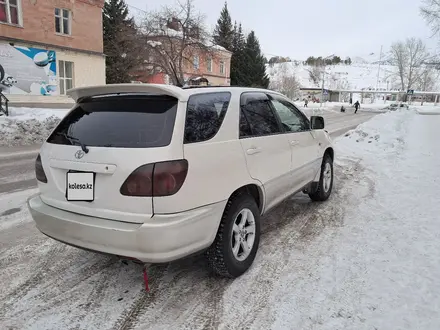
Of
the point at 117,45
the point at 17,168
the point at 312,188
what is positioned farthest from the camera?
the point at 117,45

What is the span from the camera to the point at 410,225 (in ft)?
14.1

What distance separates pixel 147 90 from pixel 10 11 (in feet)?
69.8

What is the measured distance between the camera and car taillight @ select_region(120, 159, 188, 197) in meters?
2.42

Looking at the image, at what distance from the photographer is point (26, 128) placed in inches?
463

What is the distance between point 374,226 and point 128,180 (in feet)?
10.6

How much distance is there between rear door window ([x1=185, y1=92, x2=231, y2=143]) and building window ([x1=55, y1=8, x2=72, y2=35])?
22.4 metres

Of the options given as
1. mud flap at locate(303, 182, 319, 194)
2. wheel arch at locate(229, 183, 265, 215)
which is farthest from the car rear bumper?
mud flap at locate(303, 182, 319, 194)

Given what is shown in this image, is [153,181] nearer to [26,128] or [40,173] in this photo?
[40,173]

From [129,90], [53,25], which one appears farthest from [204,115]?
[53,25]

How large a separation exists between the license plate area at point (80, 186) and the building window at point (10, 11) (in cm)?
2082

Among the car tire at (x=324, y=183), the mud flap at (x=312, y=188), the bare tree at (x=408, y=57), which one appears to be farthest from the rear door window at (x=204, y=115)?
the bare tree at (x=408, y=57)

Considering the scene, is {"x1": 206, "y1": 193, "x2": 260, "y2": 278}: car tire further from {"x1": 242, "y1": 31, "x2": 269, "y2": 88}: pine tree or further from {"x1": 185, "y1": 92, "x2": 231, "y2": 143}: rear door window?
{"x1": 242, "y1": 31, "x2": 269, "y2": 88}: pine tree

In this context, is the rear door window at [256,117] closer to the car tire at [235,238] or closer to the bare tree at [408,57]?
the car tire at [235,238]

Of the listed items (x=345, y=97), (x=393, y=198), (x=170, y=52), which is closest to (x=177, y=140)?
(x=393, y=198)
